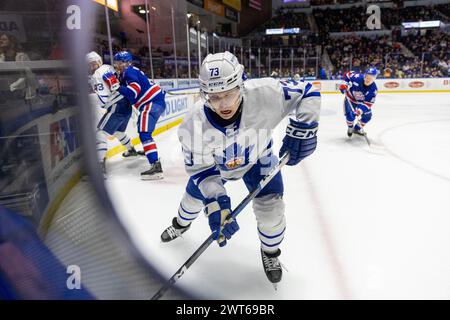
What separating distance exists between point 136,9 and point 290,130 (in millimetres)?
9246

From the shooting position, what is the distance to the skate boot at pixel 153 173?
296 cm

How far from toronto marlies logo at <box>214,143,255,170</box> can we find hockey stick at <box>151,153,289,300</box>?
12 centimetres

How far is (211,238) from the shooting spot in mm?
1357

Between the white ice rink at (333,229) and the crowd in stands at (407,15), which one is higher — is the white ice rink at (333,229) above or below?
below

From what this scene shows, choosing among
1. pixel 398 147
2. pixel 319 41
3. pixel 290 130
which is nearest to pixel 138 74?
pixel 290 130

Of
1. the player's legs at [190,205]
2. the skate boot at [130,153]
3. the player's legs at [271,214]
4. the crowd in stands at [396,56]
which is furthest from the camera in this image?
the crowd in stands at [396,56]

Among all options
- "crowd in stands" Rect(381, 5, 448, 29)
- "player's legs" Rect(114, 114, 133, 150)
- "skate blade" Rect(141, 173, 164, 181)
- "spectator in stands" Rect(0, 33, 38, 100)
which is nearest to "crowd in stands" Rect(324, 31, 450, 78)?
"crowd in stands" Rect(381, 5, 448, 29)

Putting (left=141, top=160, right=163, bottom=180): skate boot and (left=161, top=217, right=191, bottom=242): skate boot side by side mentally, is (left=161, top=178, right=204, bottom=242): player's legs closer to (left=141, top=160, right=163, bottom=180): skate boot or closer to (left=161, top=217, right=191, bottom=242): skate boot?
(left=161, top=217, right=191, bottom=242): skate boot

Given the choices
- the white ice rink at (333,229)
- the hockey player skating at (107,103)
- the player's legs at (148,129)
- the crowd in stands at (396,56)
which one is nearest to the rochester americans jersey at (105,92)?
the hockey player skating at (107,103)

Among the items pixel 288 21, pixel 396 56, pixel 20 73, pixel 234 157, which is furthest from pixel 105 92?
pixel 288 21

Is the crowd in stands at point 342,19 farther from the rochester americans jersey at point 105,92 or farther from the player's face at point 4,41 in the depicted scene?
the player's face at point 4,41

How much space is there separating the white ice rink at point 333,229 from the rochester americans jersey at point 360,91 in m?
0.89
